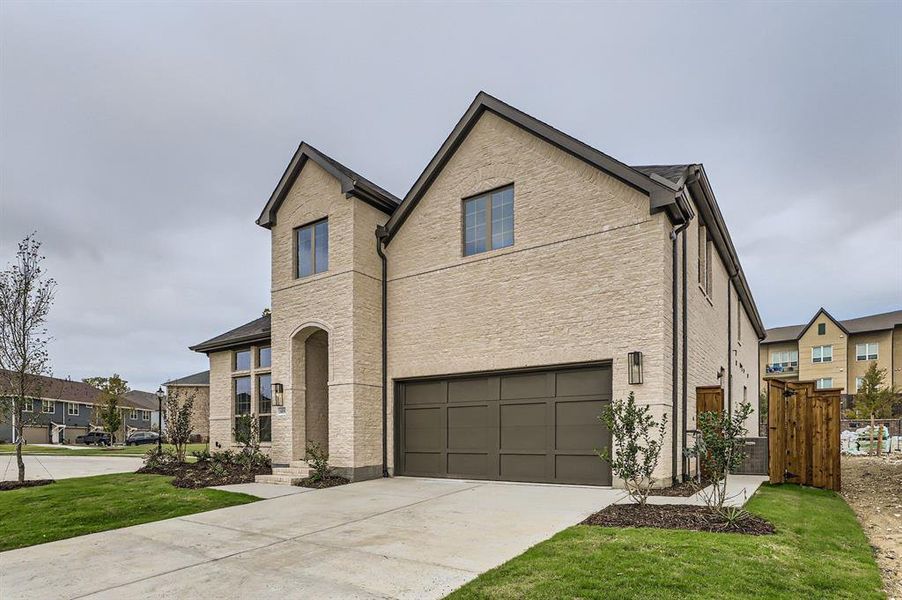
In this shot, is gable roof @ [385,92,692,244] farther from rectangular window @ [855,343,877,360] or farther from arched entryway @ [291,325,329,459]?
rectangular window @ [855,343,877,360]

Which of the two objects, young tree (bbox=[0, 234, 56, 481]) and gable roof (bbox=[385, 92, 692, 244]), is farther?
young tree (bbox=[0, 234, 56, 481])

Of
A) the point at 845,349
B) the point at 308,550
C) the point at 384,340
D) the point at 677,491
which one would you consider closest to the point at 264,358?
the point at 384,340

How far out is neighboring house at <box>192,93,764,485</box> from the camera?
35.7 ft

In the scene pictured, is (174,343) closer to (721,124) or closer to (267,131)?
(267,131)

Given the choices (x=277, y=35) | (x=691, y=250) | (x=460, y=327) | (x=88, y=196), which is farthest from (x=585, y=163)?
(x=88, y=196)

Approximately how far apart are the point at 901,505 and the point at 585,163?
29.2ft

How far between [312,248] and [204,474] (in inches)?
272

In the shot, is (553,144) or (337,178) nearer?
(553,144)

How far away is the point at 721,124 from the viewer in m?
18.3

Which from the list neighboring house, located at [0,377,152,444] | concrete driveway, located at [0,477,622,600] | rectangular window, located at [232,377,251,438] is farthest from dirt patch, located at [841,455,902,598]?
neighboring house, located at [0,377,152,444]

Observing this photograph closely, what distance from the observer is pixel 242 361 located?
19797mm

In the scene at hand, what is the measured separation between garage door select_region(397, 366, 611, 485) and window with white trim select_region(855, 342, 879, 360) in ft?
151

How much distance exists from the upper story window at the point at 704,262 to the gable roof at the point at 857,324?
119 feet

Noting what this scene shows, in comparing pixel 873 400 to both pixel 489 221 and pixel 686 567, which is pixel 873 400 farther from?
pixel 686 567
